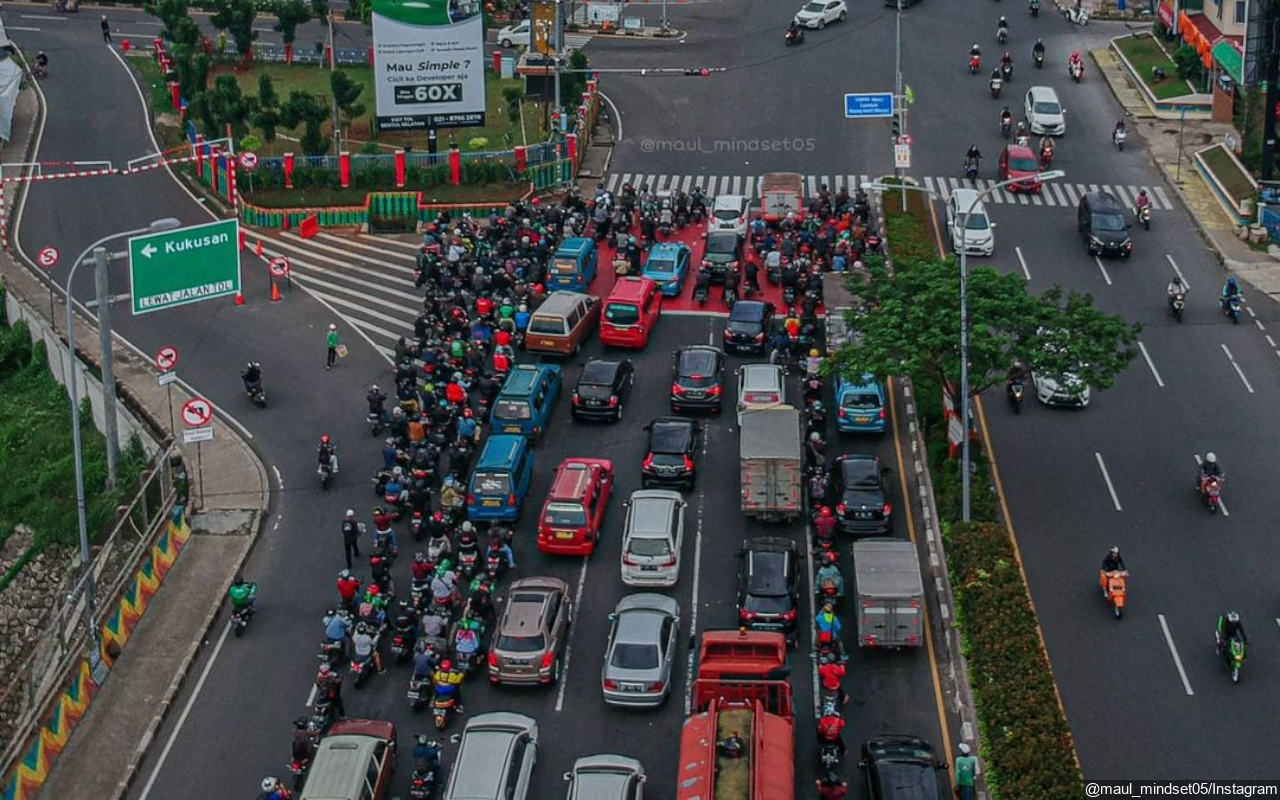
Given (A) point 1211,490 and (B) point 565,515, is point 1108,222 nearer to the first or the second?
(A) point 1211,490

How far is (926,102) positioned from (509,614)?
48.8 m

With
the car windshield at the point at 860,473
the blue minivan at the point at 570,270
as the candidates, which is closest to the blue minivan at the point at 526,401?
the blue minivan at the point at 570,270

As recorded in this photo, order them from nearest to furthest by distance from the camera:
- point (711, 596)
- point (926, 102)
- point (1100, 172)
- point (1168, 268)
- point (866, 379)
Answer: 1. point (711, 596)
2. point (866, 379)
3. point (1168, 268)
4. point (1100, 172)
5. point (926, 102)

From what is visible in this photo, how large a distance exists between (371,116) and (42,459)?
88.8ft

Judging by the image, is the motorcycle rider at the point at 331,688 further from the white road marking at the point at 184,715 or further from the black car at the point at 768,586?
the black car at the point at 768,586

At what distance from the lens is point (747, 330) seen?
56.0 metres

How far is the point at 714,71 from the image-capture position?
8731 cm

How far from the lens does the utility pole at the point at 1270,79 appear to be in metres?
67.9

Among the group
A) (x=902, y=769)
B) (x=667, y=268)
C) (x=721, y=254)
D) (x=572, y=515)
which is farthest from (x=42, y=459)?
(x=902, y=769)

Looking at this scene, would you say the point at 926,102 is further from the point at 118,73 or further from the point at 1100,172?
the point at 118,73

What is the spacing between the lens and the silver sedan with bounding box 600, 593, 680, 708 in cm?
3891

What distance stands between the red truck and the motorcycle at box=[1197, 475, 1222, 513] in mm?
13844

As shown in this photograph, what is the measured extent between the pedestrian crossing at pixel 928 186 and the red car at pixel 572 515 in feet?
93.8

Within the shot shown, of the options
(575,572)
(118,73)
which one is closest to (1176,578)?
(575,572)
